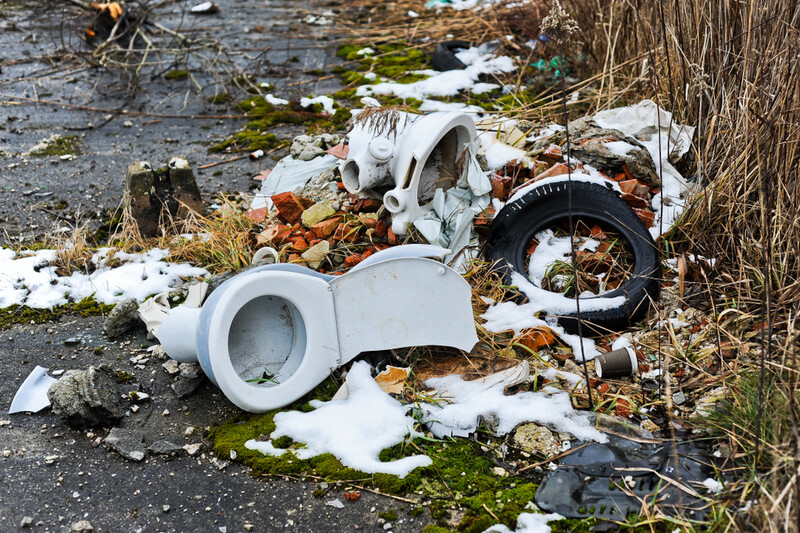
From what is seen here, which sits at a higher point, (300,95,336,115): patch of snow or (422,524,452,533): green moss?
(300,95,336,115): patch of snow

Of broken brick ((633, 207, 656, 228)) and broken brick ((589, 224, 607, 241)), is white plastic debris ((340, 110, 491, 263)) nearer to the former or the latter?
broken brick ((589, 224, 607, 241))

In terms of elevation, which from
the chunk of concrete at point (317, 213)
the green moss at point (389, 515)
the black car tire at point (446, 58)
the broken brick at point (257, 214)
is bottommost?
the green moss at point (389, 515)

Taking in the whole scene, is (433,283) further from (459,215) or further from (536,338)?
(459,215)

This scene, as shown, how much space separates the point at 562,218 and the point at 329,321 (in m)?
1.24

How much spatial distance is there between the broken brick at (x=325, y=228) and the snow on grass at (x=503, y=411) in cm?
115

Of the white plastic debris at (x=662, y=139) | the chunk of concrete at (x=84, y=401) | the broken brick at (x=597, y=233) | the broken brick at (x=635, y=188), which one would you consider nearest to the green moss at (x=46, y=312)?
the chunk of concrete at (x=84, y=401)

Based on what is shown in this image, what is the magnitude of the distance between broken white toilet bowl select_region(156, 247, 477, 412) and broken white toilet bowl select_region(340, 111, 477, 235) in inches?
22.5

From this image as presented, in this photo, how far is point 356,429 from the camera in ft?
8.80

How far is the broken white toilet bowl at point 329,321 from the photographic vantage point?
2822 millimetres

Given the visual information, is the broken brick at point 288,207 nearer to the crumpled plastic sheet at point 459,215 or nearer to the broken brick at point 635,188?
the crumpled plastic sheet at point 459,215

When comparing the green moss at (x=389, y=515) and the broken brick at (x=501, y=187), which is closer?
the green moss at (x=389, y=515)

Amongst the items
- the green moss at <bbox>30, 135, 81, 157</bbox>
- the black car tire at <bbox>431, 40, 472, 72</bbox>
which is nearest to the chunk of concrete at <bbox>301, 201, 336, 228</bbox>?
the green moss at <bbox>30, 135, 81, 157</bbox>

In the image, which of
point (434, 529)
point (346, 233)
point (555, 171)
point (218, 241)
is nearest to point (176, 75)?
point (218, 241)

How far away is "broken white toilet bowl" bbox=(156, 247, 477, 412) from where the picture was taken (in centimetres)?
282
